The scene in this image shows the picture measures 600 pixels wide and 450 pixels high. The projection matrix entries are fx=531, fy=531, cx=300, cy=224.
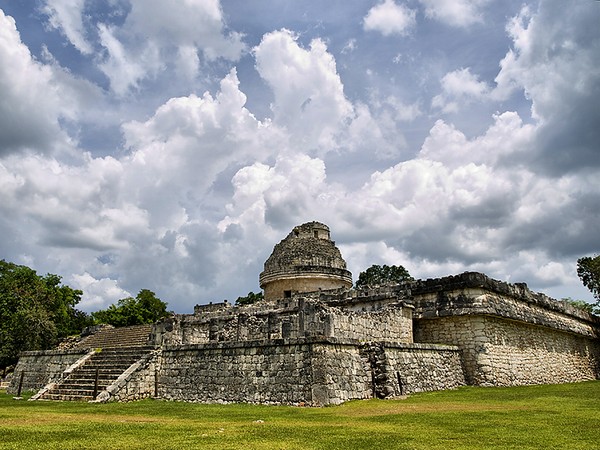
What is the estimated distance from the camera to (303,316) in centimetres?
1683

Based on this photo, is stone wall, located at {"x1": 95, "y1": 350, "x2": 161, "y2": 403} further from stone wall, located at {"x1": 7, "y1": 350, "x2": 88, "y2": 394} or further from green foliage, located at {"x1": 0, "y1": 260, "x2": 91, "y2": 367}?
green foliage, located at {"x1": 0, "y1": 260, "x2": 91, "y2": 367}

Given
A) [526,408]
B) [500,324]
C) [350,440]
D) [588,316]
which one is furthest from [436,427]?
[588,316]

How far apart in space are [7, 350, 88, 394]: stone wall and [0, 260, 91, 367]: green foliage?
9.16 metres

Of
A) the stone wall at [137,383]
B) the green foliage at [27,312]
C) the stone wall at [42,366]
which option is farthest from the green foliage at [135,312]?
the stone wall at [137,383]

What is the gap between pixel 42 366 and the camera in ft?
73.6

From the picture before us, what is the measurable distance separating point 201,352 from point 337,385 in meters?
5.06

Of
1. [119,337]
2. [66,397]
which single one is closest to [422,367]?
[66,397]

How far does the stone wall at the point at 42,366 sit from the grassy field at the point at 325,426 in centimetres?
659

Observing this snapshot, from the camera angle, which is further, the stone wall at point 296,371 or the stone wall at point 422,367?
the stone wall at point 422,367

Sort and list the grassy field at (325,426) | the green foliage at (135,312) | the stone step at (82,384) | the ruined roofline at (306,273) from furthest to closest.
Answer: the green foliage at (135,312)
the ruined roofline at (306,273)
the stone step at (82,384)
the grassy field at (325,426)

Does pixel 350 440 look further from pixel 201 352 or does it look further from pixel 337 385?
pixel 201 352

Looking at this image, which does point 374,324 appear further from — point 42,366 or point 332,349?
point 42,366

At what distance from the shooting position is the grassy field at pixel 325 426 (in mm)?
7809

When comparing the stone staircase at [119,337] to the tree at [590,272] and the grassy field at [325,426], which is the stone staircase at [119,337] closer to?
the grassy field at [325,426]
